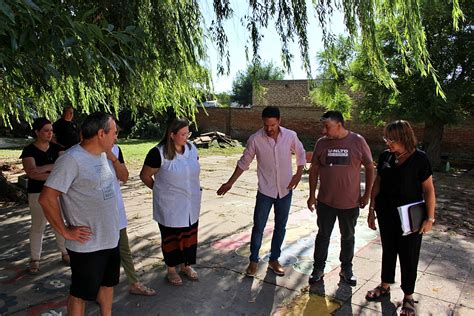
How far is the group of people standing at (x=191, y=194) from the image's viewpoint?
2.55 m

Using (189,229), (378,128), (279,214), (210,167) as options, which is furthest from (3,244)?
(378,128)

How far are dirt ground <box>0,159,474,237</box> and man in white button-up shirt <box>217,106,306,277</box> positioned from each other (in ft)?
10.7

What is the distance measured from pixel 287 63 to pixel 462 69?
31.4 ft

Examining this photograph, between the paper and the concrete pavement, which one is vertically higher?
the paper

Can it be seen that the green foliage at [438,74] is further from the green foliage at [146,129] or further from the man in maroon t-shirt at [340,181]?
the green foliage at [146,129]

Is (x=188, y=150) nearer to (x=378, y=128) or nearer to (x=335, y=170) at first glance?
(x=335, y=170)

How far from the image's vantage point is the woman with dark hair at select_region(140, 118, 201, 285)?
144 inches

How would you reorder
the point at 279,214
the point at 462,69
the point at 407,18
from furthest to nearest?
1. the point at 462,69
2. the point at 407,18
3. the point at 279,214

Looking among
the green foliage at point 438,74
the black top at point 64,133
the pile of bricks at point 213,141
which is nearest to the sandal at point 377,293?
the black top at point 64,133

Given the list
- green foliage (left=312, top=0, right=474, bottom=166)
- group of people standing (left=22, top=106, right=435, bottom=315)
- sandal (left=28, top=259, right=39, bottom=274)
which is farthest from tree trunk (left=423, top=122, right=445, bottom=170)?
sandal (left=28, top=259, right=39, bottom=274)

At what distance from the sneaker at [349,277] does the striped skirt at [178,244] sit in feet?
5.03

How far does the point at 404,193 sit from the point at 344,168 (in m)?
0.62

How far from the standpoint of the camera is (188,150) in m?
3.82

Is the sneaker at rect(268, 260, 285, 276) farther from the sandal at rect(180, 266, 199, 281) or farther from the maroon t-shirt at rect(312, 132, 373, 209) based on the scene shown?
the maroon t-shirt at rect(312, 132, 373, 209)
